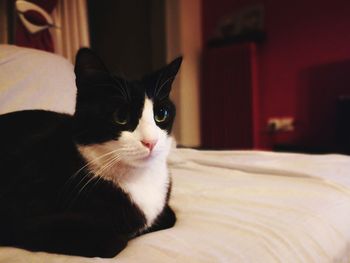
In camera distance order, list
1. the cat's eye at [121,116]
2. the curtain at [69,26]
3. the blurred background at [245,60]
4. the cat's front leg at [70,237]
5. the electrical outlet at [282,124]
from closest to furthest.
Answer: the cat's front leg at [70,237] → the cat's eye at [121,116] → the curtain at [69,26] → the blurred background at [245,60] → the electrical outlet at [282,124]

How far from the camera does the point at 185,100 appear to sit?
3.00 metres

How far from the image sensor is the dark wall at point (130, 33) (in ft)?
10.2

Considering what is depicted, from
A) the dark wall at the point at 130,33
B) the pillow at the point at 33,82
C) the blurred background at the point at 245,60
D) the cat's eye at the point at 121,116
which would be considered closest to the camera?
the cat's eye at the point at 121,116

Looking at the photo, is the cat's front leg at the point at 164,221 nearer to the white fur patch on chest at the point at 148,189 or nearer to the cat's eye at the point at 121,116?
the white fur patch on chest at the point at 148,189

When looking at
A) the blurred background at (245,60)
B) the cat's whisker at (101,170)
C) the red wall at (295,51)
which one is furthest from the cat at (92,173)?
the red wall at (295,51)

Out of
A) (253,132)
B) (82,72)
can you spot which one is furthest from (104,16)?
(82,72)

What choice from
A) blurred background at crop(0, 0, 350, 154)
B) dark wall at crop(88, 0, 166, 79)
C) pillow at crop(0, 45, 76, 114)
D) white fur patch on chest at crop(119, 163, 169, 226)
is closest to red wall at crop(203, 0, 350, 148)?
blurred background at crop(0, 0, 350, 154)

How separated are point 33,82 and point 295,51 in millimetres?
2209

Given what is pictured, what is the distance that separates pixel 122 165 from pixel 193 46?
2.59 metres

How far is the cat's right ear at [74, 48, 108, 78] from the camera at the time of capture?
0.62 metres

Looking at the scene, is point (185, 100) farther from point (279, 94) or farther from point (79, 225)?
point (79, 225)

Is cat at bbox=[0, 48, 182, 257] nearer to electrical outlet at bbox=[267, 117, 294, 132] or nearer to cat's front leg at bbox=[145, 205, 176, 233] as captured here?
cat's front leg at bbox=[145, 205, 176, 233]

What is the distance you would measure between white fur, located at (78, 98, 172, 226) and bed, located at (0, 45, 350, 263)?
0.08 metres

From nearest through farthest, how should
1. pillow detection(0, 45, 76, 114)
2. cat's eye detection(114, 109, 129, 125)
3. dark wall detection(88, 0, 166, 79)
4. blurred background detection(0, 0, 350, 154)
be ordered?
cat's eye detection(114, 109, 129, 125)
pillow detection(0, 45, 76, 114)
blurred background detection(0, 0, 350, 154)
dark wall detection(88, 0, 166, 79)
